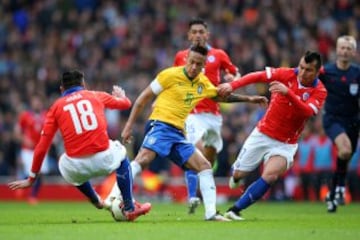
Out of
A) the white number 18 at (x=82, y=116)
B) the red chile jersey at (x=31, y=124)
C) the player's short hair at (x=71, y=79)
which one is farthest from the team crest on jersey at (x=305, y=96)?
the red chile jersey at (x=31, y=124)

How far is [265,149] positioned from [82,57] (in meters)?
15.1

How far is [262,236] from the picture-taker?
36.9 ft

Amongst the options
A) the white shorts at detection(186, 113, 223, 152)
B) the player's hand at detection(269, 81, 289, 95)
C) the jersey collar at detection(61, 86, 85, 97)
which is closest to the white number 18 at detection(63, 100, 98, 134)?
the jersey collar at detection(61, 86, 85, 97)

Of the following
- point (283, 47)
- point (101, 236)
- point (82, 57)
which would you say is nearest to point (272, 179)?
point (101, 236)

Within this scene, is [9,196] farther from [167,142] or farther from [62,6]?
[167,142]

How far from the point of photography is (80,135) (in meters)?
12.6

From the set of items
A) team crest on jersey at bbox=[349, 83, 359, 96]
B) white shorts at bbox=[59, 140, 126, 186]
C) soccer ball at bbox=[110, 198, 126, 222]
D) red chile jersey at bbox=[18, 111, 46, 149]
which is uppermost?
team crest on jersey at bbox=[349, 83, 359, 96]

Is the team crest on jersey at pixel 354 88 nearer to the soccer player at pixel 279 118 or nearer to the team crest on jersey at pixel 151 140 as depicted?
the soccer player at pixel 279 118

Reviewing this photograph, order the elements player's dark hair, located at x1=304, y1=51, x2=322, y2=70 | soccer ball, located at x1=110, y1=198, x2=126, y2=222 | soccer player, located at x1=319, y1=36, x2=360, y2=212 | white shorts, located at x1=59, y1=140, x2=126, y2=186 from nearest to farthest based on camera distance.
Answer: white shorts, located at x1=59, y1=140, x2=126, y2=186, soccer ball, located at x1=110, y1=198, x2=126, y2=222, player's dark hair, located at x1=304, y1=51, x2=322, y2=70, soccer player, located at x1=319, y1=36, x2=360, y2=212

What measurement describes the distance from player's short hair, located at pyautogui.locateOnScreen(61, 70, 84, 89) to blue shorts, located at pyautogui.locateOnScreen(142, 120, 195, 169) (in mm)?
1420

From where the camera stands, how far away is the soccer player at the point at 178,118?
13.5 metres

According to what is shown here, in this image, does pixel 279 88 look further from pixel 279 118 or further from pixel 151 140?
pixel 151 140

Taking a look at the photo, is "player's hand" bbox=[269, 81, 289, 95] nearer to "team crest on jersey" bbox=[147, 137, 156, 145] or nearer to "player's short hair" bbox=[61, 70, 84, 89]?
"team crest on jersey" bbox=[147, 137, 156, 145]

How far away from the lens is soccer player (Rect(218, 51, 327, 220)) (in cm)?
1369
